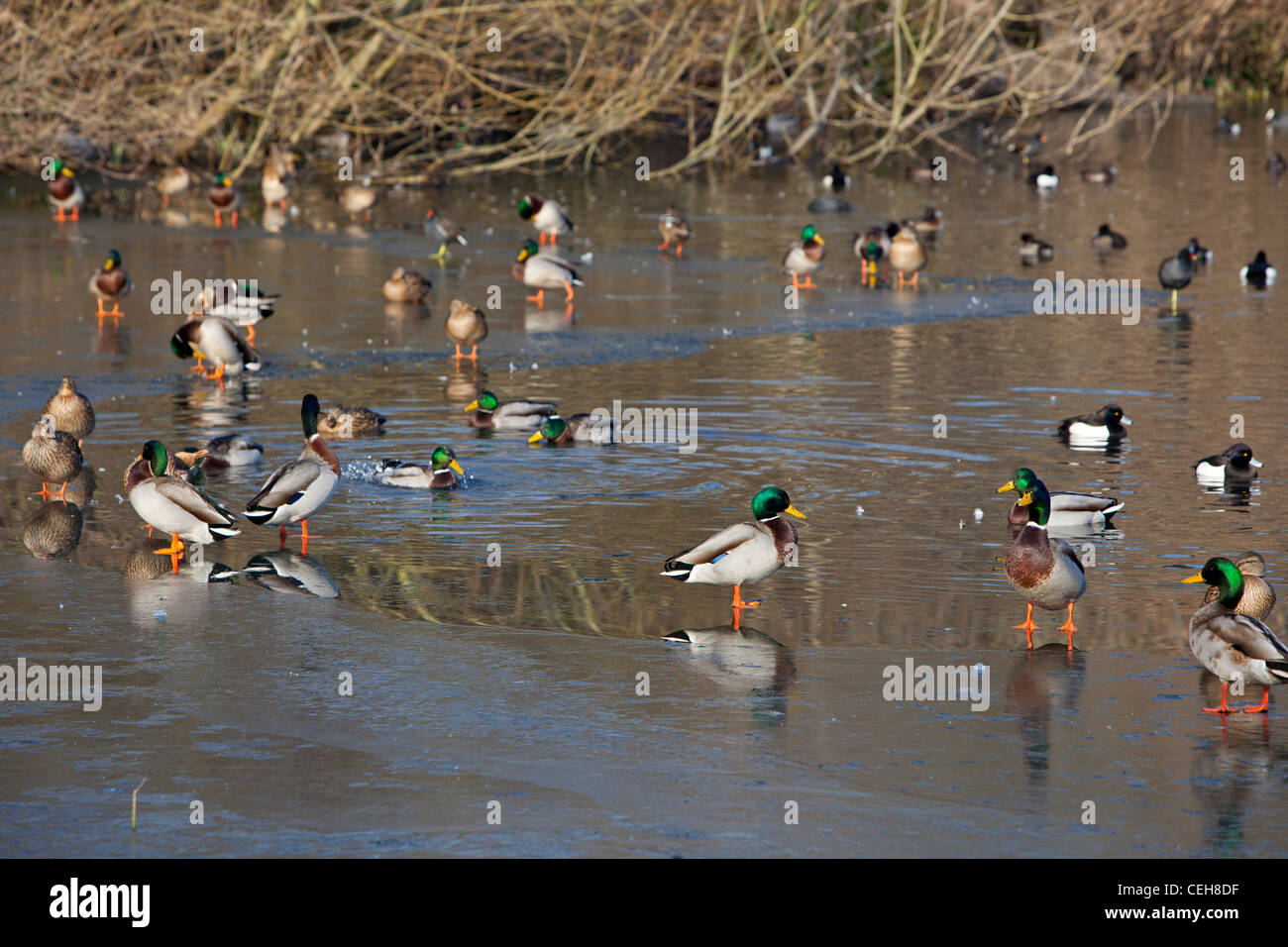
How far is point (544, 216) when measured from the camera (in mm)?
22656

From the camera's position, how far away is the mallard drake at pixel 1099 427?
12.2 meters

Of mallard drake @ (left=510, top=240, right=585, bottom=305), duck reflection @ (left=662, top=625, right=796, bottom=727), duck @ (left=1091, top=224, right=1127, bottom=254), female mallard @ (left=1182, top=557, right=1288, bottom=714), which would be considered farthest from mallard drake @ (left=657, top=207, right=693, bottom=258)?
female mallard @ (left=1182, top=557, right=1288, bottom=714)

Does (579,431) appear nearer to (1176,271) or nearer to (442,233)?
(1176,271)

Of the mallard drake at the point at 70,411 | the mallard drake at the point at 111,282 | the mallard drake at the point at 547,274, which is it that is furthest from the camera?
the mallard drake at the point at 547,274

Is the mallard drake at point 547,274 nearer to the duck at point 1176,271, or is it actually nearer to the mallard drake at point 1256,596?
the duck at point 1176,271

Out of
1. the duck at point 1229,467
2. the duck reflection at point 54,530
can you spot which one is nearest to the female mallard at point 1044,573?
the duck at point 1229,467

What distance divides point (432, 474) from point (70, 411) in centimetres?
263

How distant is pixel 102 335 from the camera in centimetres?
1641

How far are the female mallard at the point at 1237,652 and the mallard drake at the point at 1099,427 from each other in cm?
500

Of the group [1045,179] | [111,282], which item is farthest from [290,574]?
[1045,179]

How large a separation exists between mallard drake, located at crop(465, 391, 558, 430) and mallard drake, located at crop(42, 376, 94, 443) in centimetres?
278

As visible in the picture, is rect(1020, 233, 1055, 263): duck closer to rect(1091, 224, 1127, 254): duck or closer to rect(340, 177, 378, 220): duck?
rect(1091, 224, 1127, 254): duck

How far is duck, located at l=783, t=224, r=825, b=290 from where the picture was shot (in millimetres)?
19891
